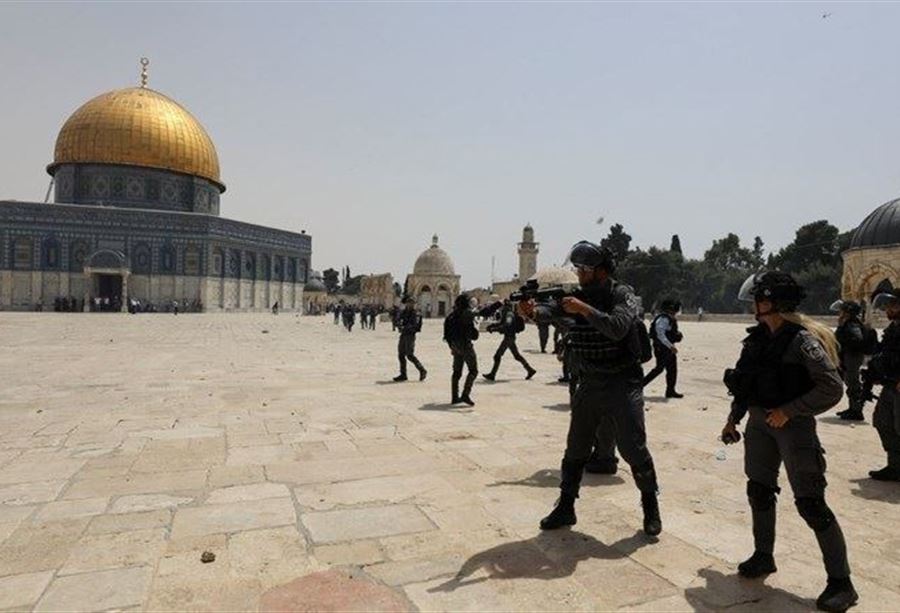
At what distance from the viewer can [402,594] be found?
302 centimetres

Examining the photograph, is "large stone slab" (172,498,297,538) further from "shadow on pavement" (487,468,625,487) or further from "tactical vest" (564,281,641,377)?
"tactical vest" (564,281,641,377)

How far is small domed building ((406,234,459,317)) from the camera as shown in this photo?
59844 millimetres

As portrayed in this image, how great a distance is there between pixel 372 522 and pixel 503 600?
128cm

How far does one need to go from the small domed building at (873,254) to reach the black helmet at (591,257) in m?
34.4

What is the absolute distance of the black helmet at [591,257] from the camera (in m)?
3.93

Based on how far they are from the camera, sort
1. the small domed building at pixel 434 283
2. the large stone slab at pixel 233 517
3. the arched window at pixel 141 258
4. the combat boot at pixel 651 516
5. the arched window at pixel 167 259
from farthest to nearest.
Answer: the small domed building at pixel 434 283
the arched window at pixel 167 259
the arched window at pixel 141 258
the large stone slab at pixel 233 517
the combat boot at pixel 651 516

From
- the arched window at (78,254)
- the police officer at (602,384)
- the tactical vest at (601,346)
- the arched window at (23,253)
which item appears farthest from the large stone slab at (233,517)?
the arched window at (23,253)

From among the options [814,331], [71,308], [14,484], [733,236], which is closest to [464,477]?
[814,331]

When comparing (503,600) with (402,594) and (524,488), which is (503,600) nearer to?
(402,594)

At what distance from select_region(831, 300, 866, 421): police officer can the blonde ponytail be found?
569cm

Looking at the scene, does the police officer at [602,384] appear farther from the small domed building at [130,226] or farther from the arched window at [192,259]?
the arched window at [192,259]

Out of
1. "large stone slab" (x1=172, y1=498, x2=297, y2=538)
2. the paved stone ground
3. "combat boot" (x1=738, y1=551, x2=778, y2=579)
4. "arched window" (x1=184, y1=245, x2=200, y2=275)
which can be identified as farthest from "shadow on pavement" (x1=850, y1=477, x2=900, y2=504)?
"arched window" (x1=184, y1=245, x2=200, y2=275)

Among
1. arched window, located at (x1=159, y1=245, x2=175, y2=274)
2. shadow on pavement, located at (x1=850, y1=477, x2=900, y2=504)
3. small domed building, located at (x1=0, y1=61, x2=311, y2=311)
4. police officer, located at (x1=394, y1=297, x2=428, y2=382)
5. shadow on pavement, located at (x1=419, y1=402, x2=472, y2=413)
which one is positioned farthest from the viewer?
arched window, located at (x1=159, y1=245, x2=175, y2=274)

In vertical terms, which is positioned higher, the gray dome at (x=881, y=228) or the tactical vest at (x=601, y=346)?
the gray dome at (x=881, y=228)
